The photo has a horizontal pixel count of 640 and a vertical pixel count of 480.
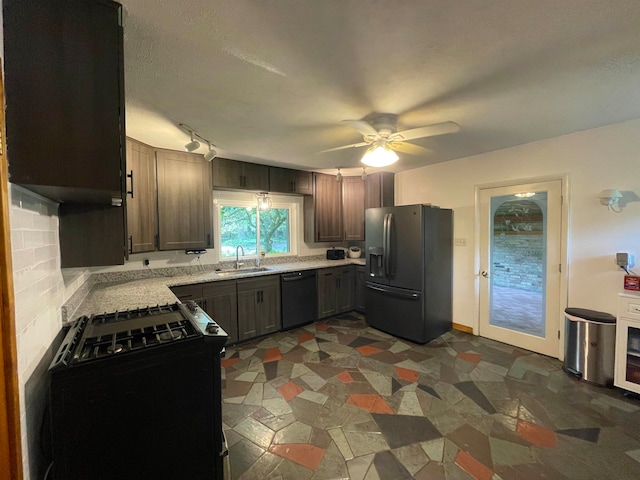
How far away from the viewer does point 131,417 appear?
45.6 inches

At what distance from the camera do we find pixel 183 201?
10.6 ft

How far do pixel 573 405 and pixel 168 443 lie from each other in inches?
118

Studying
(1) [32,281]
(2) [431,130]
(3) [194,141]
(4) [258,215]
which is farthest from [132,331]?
(4) [258,215]

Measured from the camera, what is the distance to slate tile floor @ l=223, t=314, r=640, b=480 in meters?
1.67

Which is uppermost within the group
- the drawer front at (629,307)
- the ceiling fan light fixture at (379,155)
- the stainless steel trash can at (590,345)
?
the ceiling fan light fixture at (379,155)

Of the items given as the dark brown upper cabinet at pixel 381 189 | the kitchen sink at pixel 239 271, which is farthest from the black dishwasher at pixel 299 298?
the dark brown upper cabinet at pixel 381 189

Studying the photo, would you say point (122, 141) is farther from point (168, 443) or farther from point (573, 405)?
point (573, 405)

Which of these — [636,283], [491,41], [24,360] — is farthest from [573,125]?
[24,360]

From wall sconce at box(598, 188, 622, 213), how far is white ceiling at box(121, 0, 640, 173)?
2.18ft

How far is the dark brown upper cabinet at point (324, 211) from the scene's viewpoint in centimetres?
455

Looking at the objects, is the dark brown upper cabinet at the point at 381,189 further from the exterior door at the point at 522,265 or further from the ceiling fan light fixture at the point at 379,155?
the ceiling fan light fixture at the point at 379,155

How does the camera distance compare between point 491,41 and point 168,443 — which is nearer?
point 168,443

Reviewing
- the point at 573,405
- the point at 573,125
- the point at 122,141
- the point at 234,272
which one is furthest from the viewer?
the point at 234,272

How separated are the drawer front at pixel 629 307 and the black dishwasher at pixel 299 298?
3285mm
